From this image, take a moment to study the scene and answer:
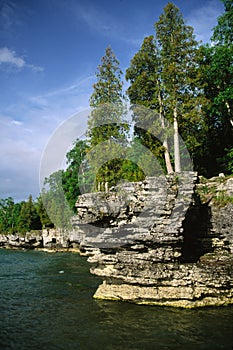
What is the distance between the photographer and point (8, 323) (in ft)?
39.6

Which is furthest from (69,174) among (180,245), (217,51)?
(180,245)

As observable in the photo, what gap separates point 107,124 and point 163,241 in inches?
579

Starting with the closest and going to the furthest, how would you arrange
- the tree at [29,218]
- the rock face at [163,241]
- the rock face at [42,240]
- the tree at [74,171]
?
1. the rock face at [163,241]
2. the tree at [74,171]
3. the rock face at [42,240]
4. the tree at [29,218]

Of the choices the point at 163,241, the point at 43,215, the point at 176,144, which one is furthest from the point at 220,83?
the point at 43,215

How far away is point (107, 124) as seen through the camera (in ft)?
87.5

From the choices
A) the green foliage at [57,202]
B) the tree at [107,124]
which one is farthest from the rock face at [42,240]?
the tree at [107,124]

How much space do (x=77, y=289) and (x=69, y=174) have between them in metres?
33.7

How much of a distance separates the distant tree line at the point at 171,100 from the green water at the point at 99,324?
37.1 feet

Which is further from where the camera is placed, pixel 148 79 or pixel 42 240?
pixel 42 240

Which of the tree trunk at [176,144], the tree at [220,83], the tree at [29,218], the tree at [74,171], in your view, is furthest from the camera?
the tree at [29,218]

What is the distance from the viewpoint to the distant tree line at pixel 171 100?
23.1 metres

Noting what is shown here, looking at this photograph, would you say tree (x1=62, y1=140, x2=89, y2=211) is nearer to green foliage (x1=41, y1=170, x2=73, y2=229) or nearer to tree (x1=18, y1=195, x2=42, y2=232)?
green foliage (x1=41, y1=170, x2=73, y2=229)

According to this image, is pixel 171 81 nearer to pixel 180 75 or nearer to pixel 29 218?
pixel 180 75

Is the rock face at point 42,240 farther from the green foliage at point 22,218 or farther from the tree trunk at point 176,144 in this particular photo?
the tree trunk at point 176,144
